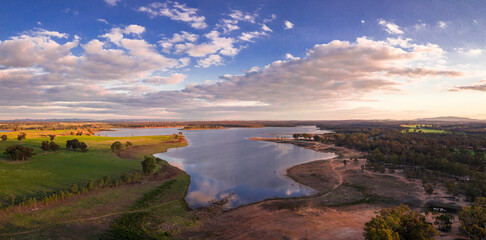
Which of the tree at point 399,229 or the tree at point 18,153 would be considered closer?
the tree at point 399,229

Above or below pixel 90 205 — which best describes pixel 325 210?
below

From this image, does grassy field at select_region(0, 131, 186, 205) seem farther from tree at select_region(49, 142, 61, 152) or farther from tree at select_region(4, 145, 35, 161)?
tree at select_region(49, 142, 61, 152)

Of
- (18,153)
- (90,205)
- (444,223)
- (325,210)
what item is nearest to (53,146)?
(18,153)

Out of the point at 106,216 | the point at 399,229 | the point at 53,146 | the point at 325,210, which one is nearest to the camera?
the point at 399,229

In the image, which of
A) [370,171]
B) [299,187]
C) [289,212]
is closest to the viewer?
[289,212]

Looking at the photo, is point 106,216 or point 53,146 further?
point 53,146

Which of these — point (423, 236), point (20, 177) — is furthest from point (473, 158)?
point (20, 177)

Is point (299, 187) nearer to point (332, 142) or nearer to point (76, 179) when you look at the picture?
point (76, 179)

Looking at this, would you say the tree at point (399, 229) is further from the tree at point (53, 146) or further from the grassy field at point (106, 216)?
the tree at point (53, 146)

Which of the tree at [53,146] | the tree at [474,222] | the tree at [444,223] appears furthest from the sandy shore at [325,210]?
the tree at [53,146]

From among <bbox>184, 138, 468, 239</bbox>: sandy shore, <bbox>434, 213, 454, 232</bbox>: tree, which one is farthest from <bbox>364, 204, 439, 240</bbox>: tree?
<bbox>434, 213, 454, 232</bbox>: tree

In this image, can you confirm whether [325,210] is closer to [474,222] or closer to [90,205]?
[474,222]
